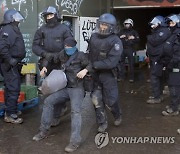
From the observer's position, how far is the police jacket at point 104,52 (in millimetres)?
5070

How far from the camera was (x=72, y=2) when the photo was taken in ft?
34.6

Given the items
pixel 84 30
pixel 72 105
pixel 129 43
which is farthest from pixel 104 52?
pixel 84 30

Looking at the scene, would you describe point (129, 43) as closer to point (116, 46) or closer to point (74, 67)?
point (116, 46)

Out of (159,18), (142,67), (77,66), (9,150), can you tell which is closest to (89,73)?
(77,66)

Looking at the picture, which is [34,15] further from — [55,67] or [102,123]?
[102,123]

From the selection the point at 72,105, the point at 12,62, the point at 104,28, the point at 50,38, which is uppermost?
the point at 104,28

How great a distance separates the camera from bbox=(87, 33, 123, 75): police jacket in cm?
507

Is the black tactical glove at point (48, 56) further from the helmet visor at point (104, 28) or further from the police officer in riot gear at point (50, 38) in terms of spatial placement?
the helmet visor at point (104, 28)

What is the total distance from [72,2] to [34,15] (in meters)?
1.98

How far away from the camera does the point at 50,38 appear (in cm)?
576

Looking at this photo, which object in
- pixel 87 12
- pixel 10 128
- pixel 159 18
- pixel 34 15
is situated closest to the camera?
pixel 10 128

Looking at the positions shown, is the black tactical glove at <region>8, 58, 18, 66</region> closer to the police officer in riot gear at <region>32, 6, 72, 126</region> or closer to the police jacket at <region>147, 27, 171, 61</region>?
the police officer in riot gear at <region>32, 6, 72, 126</region>

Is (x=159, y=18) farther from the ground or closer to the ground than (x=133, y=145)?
farther from the ground

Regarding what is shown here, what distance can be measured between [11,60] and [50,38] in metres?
0.77
